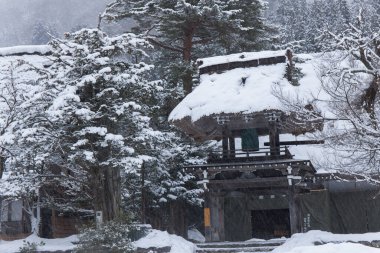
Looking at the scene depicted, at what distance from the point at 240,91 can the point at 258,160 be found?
10.6ft

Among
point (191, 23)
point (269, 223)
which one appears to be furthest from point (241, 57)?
point (269, 223)

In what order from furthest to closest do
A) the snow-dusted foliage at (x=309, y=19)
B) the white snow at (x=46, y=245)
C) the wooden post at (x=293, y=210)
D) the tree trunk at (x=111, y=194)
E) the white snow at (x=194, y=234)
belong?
the snow-dusted foliage at (x=309, y=19) < the white snow at (x=194, y=234) < the wooden post at (x=293, y=210) < the tree trunk at (x=111, y=194) < the white snow at (x=46, y=245)

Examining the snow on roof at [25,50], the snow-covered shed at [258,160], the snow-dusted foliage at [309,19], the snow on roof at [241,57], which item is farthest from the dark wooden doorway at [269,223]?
the snow-dusted foliage at [309,19]

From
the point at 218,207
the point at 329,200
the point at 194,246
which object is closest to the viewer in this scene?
the point at 194,246

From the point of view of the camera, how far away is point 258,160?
22.3m

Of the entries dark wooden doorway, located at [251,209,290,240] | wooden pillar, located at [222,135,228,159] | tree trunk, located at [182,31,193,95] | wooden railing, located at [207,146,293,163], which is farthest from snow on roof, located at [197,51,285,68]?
dark wooden doorway, located at [251,209,290,240]

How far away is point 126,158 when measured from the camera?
18141mm

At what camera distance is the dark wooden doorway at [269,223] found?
27344 mm

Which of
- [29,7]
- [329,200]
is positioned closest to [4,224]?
[329,200]

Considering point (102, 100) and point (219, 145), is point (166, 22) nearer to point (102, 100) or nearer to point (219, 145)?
point (219, 145)

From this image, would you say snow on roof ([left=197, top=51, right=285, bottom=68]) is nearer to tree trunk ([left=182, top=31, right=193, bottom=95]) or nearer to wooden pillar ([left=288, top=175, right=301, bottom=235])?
tree trunk ([left=182, top=31, right=193, bottom=95])

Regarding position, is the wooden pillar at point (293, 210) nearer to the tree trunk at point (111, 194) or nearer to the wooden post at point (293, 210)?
the wooden post at point (293, 210)

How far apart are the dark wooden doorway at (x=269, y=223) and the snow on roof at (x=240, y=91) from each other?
21.5 feet

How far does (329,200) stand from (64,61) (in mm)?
13642
